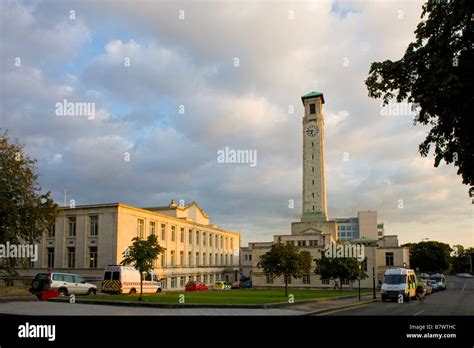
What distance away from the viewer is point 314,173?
83.4 m

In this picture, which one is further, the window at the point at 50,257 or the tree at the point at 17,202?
the window at the point at 50,257

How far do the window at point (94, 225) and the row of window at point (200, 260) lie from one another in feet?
36.6

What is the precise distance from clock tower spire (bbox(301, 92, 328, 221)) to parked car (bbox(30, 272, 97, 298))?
5233 cm

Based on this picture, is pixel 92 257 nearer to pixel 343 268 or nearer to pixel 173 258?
pixel 173 258

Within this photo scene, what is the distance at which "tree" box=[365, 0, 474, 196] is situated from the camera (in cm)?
1504

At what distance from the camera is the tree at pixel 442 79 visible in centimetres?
A: 1504

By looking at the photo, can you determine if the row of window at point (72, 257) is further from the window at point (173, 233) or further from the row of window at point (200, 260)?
the window at point (173, 233)

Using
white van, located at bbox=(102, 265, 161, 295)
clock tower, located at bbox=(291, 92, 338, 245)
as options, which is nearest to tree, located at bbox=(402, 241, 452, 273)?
clock tower, located at bbox=(291, 92, 338, 245)

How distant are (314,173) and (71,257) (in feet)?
149

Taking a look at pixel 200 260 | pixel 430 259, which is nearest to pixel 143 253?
pixel 200 260

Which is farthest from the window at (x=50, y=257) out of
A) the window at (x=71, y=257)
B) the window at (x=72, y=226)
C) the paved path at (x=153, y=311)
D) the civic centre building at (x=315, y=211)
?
the paved path at (x=153, y=311)

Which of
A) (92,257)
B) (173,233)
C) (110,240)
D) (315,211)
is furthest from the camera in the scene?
(315,211)

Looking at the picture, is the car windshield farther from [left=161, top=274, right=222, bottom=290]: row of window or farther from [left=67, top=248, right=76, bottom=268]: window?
[left=67, top=248, right=76, bottom=268]: window
